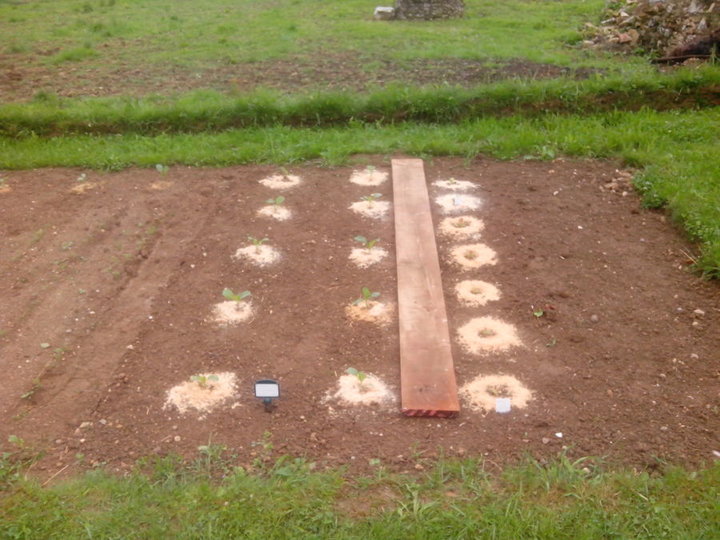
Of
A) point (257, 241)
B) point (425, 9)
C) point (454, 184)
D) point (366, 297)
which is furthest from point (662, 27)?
point (366, 297)

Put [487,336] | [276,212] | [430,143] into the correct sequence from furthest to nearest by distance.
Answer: [430,143]
[276,212]
[487,336]

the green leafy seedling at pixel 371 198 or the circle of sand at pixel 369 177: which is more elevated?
the green leafy seedling at pixel 371 198

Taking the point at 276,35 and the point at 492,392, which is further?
the point at 276,35

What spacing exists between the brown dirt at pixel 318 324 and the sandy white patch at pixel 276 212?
10 cm

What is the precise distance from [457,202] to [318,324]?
6.81 feet

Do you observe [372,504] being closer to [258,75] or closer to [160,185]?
[160,185]

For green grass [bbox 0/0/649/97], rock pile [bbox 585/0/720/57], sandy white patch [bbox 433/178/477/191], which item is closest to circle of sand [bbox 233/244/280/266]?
sandy white patch [bbox 433/178/477/191]

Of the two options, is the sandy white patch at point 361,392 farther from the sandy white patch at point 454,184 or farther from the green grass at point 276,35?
the green grass at point 276,35

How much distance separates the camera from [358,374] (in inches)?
150

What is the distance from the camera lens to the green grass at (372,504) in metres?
3.02

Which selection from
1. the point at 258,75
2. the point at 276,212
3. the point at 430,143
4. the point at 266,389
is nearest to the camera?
the point at 266,389

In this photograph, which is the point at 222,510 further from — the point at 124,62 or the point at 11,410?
the point at 124,62

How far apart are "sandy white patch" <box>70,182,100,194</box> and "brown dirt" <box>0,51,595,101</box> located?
2.14 metres

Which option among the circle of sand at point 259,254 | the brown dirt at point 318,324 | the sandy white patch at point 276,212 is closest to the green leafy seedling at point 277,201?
the sandy white patch at point 276,212
